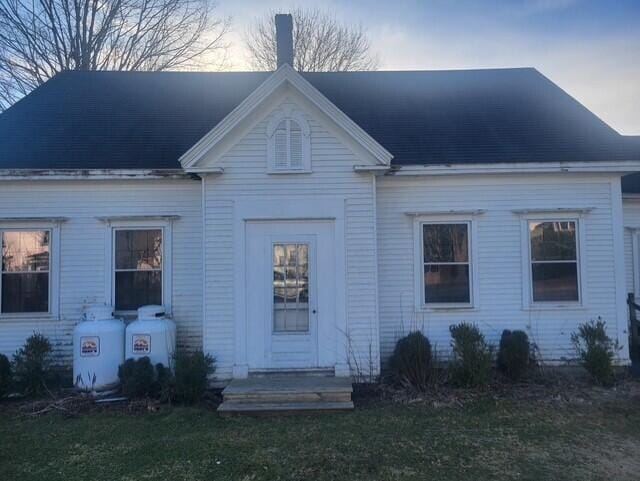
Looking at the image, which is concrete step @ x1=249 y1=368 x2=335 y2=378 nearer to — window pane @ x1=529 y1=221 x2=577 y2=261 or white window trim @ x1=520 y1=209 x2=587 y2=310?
white window trim @ x1=520 y1=209 x2=587 y2=310

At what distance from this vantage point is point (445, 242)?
8.27m

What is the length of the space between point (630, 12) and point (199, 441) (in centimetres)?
1230

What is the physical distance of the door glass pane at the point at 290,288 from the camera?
7.34m

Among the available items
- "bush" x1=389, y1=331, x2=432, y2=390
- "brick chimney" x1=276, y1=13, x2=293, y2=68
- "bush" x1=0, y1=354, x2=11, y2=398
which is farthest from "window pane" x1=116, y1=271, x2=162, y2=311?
"brick chimney" x1=276, y1=13, x2=293, y2=68

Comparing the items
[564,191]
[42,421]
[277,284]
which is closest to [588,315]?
[564,191]

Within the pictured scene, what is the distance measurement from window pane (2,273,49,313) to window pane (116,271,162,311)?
1.36 m

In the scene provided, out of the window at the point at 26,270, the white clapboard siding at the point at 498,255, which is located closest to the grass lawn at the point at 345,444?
the white clapboard siding at the point at 498,255

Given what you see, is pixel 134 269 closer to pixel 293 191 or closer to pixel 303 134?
pixel 293 191

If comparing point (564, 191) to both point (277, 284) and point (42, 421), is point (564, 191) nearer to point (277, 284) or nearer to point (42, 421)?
point (277, 284)

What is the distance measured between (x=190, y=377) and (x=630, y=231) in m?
9.68

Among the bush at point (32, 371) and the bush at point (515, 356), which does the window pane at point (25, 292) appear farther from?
the bush at point (515, 356)

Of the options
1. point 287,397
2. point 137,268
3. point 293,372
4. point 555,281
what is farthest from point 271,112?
point 555,281

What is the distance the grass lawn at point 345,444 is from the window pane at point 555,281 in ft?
7.36

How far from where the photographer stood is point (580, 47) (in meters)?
11.0
